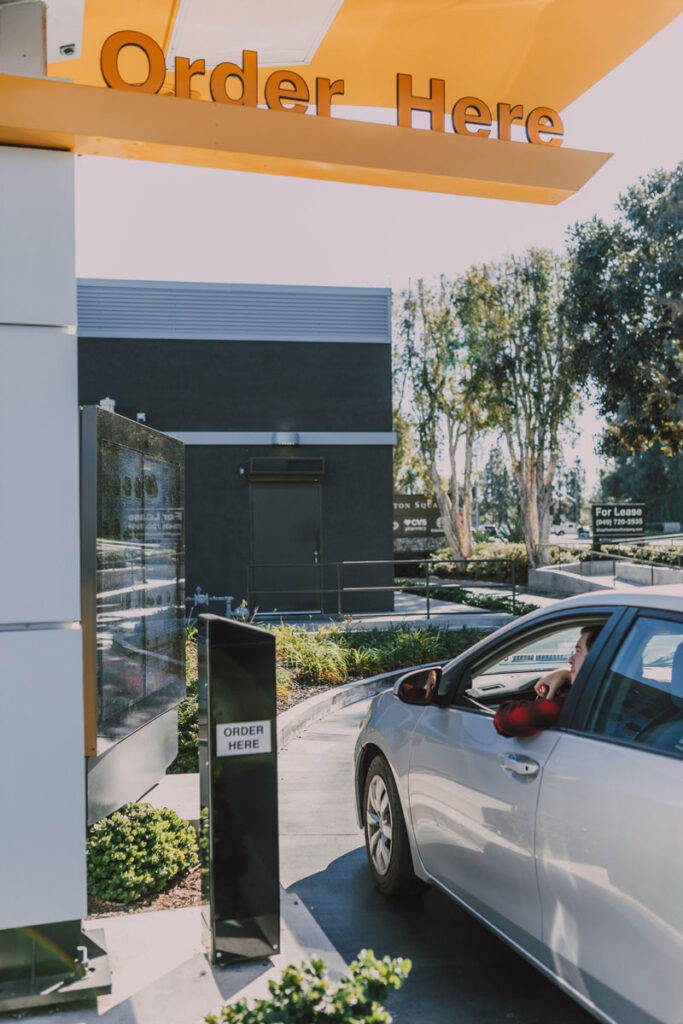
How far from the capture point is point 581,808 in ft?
10.0

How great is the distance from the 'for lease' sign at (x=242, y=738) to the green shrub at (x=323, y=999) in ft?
5.03

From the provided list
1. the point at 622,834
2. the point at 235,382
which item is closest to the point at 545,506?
the point at 235,382

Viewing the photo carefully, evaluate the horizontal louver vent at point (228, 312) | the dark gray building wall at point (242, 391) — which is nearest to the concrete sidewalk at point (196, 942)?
the dark gray building wall at point (242, 391)

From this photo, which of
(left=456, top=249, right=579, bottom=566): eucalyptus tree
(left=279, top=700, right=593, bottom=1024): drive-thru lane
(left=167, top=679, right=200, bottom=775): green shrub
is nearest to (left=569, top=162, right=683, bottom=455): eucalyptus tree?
(left=456, top=249, right=579, bottom=566): eucalyptus tree

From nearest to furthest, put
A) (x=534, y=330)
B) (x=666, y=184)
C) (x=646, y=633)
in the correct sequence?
(x=646, y=633), (x=666, y=184), (x=534, y=330)

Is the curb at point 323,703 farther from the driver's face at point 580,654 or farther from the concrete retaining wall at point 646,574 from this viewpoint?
the concrete retaining wall at point 646,574

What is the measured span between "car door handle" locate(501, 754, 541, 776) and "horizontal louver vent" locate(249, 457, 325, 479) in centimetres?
1698

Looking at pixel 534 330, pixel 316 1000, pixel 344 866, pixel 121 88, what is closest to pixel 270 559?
pixel 534 330

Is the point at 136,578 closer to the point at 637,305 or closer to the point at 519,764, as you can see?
the point at 519,764

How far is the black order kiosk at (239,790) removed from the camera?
12.9 ft

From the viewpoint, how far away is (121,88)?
4.20 meters

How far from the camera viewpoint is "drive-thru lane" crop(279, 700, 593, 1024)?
3.78 m

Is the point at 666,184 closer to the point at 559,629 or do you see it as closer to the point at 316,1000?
the point at 559,629

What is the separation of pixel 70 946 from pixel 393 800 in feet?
5.63
